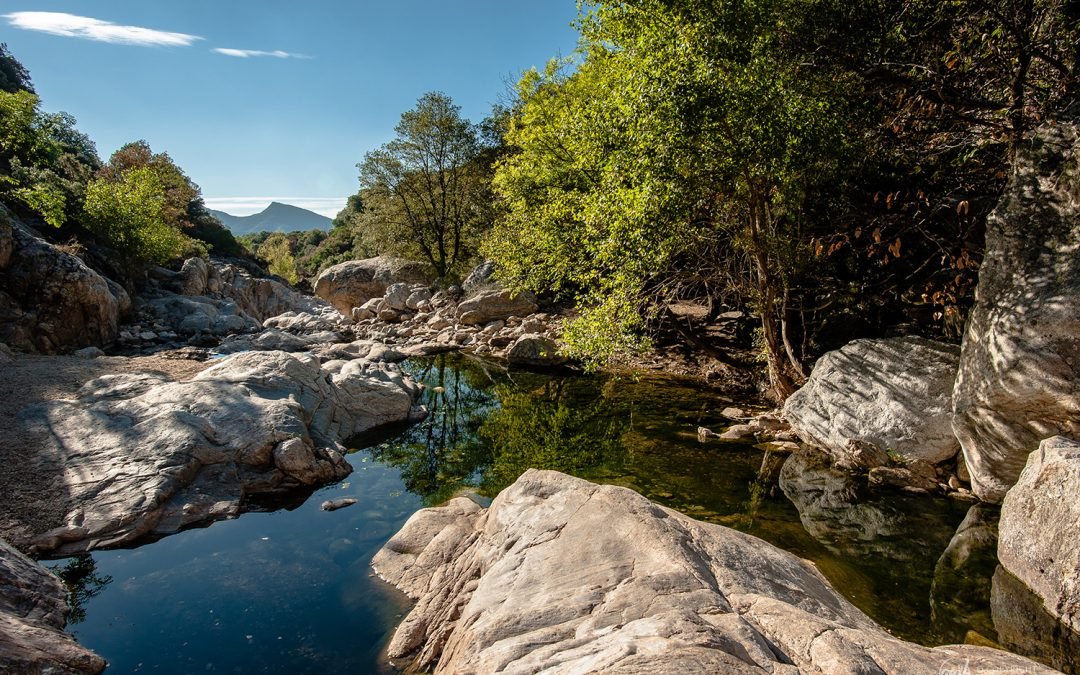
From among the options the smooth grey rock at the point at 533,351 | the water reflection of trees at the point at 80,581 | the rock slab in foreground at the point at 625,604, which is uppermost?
the smooth grey rock at the point at 533,351

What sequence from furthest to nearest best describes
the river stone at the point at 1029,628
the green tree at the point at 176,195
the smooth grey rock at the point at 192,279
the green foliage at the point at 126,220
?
1. the green tree at the point at 176,195
2. the smooth grey rock at the point at 192,279
3. the green foliage at the point at 126,220
4. the river stone at the point at 1029,628

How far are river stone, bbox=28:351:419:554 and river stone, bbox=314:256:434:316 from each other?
21.9m

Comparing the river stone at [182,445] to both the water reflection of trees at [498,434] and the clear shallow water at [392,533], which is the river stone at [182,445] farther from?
the water reflection of trees at [498,434]

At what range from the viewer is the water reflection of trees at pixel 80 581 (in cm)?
636

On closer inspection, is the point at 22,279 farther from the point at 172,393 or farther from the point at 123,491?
the point at 123,491

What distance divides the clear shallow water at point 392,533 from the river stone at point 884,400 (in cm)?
98

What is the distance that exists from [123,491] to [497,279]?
1890cm

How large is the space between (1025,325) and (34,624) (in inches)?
505

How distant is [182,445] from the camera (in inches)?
355

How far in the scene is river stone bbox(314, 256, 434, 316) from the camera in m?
33.9

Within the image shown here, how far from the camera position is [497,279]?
25.7 metres

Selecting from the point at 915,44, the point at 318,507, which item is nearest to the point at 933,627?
the point at 318,507

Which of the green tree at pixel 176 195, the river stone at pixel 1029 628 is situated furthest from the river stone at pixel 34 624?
the green tree at pixel 176 195

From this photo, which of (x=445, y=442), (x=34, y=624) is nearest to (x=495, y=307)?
(x=445, y=442)
